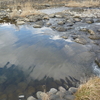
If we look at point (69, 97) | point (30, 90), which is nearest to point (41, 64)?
point (30, 90)

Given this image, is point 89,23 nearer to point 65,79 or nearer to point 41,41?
point 41,41

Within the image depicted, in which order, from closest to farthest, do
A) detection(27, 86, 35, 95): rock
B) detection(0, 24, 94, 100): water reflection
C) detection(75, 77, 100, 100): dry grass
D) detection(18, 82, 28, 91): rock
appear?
detection(75, 77, 100, 100): dry grass < detection(27, 86, 35, 95): rock < detection(18, 82, 28, 91): rock < detection(0, 24, 94, 100): water reflection

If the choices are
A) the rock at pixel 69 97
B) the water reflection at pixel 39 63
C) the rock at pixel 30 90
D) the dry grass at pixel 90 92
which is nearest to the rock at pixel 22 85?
the water reflection at pixel 39 63

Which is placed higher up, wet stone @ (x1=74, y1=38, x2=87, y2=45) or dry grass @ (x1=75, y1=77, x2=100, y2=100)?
wet stone @ (x1=74, y1=38, x2=87, y2=45)

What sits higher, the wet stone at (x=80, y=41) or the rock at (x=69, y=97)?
the wet stone at (x=80, y=41)

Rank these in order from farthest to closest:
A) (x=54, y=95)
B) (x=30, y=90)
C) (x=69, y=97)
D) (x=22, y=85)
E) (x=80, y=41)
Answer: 1. (x=80, y=41)
2. (x=22, y=85)
3. (x=30, y=90)
4. (x=54, y=95)
5. (x=69, y=97)

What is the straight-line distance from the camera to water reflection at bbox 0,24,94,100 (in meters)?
3.46

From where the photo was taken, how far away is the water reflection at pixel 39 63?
3459 millimetres

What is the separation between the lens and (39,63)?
4.45 meters

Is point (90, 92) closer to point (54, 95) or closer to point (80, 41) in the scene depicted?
point (54, 95)

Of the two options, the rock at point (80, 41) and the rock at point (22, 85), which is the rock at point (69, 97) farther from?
the rock at point (80, 41)

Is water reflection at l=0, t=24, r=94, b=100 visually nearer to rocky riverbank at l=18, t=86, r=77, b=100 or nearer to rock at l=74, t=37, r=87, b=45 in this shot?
rocky riverbank at l=18, t=86, r=77, b=100

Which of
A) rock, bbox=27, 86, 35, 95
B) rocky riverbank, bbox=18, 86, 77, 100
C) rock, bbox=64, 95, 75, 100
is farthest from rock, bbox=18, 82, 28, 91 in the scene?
rock, bbox=64, 95, 75, 100

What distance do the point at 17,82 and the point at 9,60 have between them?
1.47 metres
